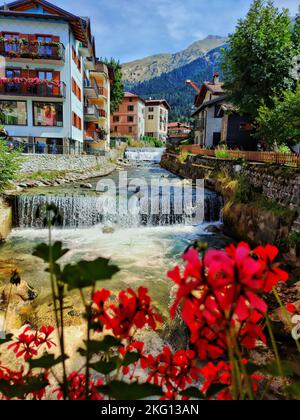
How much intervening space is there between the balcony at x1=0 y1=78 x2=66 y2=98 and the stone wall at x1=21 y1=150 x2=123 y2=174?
5.55 meters

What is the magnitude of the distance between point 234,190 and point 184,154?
57.7ft

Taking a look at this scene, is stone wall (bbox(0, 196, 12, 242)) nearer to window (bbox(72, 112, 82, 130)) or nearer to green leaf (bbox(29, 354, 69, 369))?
green leaf (bbox(29, 354, 69, 369))

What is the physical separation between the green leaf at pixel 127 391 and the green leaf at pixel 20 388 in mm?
359

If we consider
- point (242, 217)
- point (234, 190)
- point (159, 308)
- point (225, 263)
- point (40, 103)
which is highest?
point (40, 103)

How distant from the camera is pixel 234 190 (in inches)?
624

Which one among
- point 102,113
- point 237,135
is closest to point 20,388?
point 237,135

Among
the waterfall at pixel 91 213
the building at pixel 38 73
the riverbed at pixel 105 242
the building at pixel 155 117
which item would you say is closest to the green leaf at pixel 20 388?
the riverbed at pixel 105 242

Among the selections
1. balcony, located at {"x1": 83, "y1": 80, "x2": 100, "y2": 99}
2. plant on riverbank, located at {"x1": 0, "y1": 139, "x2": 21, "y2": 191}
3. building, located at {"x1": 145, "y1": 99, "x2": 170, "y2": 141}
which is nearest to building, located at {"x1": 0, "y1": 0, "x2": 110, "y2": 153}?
balcony, located at {"x1": 83, "y1": 80, "x2": 100, "y2": 99}

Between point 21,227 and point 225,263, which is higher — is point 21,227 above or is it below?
below

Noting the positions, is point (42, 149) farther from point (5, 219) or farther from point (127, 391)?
point (127, 391)

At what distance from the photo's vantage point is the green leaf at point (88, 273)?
1.09m
